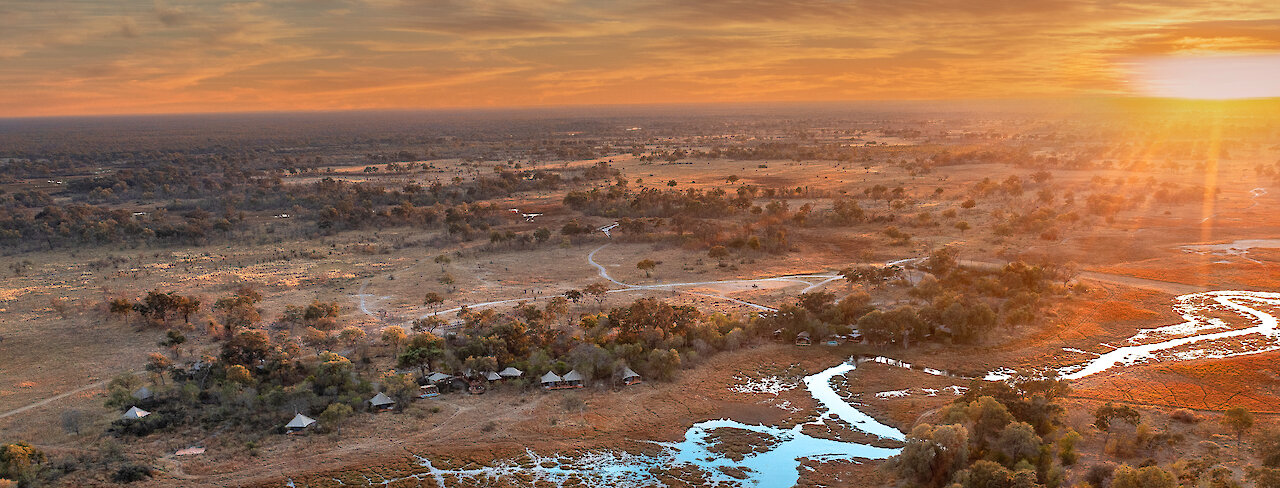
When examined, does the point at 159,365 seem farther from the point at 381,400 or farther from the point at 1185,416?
the point at 1185,416

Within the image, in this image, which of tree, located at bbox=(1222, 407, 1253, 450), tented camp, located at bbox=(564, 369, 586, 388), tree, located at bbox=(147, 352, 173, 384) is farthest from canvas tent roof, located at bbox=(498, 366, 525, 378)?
tree, located at bbox=(1222, 407, 1253, 450)

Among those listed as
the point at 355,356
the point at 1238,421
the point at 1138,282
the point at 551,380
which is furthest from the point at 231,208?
the point at 1238,421

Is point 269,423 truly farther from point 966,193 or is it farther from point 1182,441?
point 966,193

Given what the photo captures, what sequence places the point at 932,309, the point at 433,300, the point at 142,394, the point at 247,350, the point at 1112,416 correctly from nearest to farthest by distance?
the point at 1112,416
the point at 142,394
the point at 247,350
the point at 932,309
the point at 433,300

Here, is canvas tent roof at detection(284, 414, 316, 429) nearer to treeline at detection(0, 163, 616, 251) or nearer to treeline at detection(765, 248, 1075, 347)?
treeline at detection(765, 248, 1075, 347)

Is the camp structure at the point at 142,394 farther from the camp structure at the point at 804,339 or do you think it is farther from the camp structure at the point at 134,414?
the camp structure at the point at 804,339

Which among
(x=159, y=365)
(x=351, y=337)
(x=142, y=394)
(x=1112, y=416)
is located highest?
(x=159, y=365)

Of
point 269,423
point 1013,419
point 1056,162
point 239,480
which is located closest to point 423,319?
point 269,423
